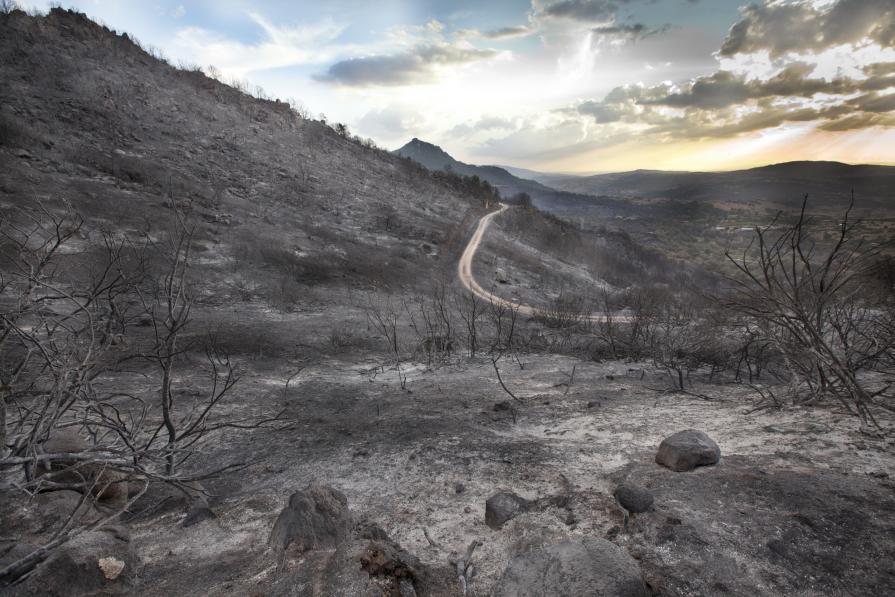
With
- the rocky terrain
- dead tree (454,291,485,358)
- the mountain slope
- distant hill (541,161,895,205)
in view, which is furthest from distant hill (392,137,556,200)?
the rocky terrain

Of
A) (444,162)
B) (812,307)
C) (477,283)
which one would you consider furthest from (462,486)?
(444,162)

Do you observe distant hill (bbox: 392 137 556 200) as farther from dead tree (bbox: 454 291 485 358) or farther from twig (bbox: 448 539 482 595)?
twig (bbox: 448 539 482 595)

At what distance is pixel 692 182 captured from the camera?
146000mm

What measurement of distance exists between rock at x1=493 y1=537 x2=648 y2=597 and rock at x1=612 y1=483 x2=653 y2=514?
87 centimetres

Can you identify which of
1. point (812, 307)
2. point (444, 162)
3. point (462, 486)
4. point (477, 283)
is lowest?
point (477, 283)

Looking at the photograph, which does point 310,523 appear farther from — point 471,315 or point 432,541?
point 471,315

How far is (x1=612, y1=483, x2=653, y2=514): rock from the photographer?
2875mm

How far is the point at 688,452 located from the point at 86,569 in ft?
14.0

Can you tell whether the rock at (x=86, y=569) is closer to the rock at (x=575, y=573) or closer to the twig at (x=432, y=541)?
the twig at (x=432, y=541)

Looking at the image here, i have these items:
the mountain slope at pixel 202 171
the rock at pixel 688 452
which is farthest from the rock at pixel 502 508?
the mountain slope at pixel 202 171

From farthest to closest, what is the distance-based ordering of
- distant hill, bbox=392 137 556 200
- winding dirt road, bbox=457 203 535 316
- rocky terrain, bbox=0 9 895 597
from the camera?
distant hill, bbox=392 137 556 200 < winding dirt road, bbox=457 203 535 316 < rocky terrain, bbox=0 9 895 597

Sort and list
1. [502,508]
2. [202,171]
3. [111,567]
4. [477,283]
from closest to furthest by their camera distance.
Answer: [111,567] → [502,508] → [477,283] → [202,171]

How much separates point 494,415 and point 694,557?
131 inches

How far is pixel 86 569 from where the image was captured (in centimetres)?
232
